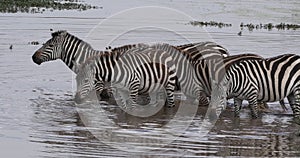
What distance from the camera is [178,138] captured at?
1151 cm

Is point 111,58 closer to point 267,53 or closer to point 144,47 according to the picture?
point 144,47

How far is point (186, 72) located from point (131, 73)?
116cm

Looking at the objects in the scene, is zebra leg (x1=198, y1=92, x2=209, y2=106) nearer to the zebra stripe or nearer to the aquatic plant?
the zebra stripe

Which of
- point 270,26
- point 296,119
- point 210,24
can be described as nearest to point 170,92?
point 296,119

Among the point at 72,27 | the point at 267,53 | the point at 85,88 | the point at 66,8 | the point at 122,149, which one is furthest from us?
the point at 66,8

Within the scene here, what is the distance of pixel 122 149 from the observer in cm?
1055

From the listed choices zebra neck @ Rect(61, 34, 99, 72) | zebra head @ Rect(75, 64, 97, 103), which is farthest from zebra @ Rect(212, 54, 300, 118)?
zebra neck @ Rect(61, 34, 99, 72)

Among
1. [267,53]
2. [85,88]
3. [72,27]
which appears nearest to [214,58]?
[85,88]

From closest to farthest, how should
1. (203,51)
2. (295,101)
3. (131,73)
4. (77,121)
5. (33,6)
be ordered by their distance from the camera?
(77,121) < (295,101) < (131,73) < (203,51) < (33,6)

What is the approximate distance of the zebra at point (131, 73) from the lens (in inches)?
541

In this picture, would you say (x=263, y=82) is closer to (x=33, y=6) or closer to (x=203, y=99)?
(x=203, y=99)

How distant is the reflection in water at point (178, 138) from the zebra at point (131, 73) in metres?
0.44

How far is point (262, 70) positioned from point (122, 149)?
393 cm

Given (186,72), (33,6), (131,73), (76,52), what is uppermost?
(76,52)
